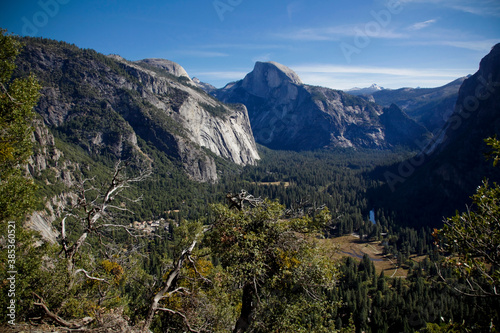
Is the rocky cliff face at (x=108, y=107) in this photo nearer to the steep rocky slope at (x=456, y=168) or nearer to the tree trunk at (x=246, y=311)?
the steep rocky slope at (x=456, y=168)

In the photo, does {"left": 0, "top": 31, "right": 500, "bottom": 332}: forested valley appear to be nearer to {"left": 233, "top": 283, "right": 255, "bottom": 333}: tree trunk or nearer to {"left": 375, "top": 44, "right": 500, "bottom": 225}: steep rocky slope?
{"left": 233, "top": 283, "right": 255, "bottom": 333}: tree trunk

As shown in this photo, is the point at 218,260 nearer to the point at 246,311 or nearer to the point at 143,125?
the point at 246,311

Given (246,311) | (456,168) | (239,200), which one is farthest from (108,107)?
(456,168)

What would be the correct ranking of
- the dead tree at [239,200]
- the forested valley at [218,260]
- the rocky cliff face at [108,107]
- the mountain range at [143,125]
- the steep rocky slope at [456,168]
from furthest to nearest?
the rocky cliff face at [108,107]
the mountain range at [143,125]
the steep rocky slope at [456,168]
the dead tree at [239,200]
the forested valley at [218,260]

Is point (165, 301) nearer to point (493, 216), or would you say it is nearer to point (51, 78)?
point (493, 216)

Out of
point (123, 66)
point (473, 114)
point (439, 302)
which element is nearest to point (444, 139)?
point (473, 114)

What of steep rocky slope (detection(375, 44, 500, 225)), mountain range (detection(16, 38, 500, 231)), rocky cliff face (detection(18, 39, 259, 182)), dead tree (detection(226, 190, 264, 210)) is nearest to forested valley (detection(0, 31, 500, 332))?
dead tree (detection(226, 190, 264, 210))

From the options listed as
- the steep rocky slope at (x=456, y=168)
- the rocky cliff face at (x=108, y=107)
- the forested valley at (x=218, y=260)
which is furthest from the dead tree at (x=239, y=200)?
the rocky cliff face at (x=108, y=107)
